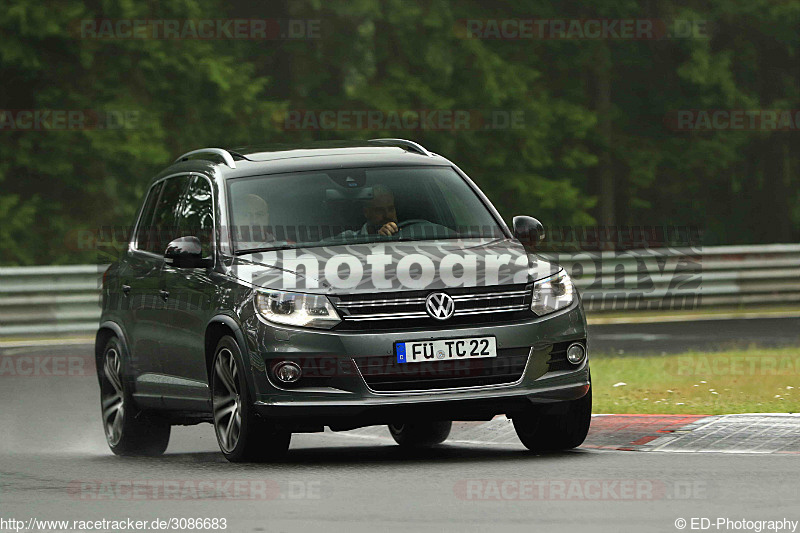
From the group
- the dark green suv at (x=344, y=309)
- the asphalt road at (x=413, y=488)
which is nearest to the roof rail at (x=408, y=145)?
the dark green suv at (x=344, y=309)

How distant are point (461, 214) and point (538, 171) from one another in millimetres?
28306

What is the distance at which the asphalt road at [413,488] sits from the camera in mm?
8062

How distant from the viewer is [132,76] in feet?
109

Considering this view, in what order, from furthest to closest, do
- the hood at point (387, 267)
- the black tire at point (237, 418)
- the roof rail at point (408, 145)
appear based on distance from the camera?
the roof rail at point (408, 145) < the black tire at point (237, 418) < the hood at point (387, 267)

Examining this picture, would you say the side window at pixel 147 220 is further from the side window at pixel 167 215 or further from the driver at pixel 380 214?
the driver at pixel 380 214

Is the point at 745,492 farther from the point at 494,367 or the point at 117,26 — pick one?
the point at 117,26

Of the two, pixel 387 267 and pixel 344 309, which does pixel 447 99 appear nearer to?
pixel 387 267

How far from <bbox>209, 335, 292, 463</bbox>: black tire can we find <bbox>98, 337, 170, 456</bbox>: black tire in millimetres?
1699

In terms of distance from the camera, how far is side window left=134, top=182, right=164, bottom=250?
12506 mm

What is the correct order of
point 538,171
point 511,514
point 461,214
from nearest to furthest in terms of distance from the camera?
point 511,514 < point 461,214 < point 538,171

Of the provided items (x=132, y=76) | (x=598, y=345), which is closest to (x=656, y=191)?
(x=132, y=76)

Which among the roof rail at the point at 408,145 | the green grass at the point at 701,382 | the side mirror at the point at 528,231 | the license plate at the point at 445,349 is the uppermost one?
the roof rail at the point at 408,145

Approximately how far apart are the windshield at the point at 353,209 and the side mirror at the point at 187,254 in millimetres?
235

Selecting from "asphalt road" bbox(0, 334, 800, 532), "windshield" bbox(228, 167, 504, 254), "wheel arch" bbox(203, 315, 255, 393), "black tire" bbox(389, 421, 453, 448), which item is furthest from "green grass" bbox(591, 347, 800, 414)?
"wheel arch" bbox(203, 315, 255, 393)
